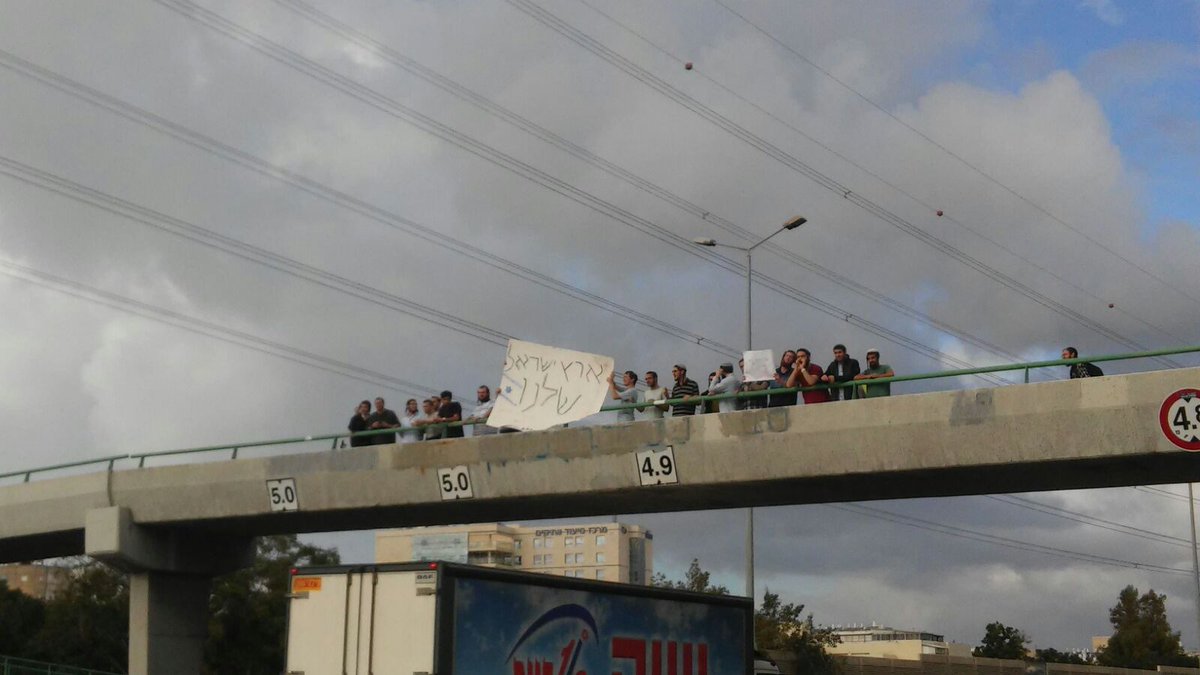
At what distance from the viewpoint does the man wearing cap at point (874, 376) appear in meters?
22.8

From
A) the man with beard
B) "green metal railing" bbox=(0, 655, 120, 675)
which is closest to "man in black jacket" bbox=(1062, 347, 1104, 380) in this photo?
the man with beard

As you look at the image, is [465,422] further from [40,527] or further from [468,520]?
[40,527]

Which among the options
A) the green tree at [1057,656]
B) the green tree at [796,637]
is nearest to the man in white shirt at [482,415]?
the green tree at [796,637]

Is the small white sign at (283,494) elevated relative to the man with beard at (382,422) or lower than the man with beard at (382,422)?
lower

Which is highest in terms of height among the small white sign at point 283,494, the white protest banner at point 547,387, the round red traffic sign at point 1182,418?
the white protest banner at point 547,387

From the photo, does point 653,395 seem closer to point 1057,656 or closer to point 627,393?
point 627,393

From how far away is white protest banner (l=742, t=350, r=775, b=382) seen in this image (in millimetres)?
24359

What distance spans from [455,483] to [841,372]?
27.1ft

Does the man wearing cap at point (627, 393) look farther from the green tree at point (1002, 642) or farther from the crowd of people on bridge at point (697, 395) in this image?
the green tree at point (1002, 642)

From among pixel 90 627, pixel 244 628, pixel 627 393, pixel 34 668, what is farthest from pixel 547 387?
pixel 90 627

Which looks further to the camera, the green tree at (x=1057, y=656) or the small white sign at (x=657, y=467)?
the green tree at (x=1057, y=656)

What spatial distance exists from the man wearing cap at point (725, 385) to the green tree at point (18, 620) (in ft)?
146

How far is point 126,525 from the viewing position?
34312 millimetres

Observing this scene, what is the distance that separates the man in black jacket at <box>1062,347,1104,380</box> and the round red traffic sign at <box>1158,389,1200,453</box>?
1450 mm
